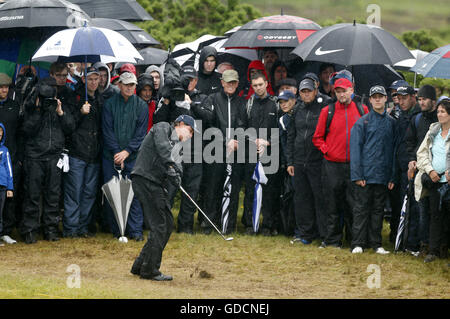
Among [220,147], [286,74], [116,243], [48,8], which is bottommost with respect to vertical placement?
[116,243]

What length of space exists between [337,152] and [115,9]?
6.13m

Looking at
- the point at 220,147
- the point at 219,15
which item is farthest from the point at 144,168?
the point at 219,15

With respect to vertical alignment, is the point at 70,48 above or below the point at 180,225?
above

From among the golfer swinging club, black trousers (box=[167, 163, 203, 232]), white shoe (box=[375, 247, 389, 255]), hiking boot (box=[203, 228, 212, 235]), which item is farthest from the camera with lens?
white shoe (box=[375, 247, 389, 255])

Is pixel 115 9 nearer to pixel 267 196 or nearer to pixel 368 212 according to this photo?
pixel 267 196

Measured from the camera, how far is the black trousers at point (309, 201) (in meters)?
11.6

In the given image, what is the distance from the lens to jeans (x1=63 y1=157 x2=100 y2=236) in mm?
11758

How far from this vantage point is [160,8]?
69.0 feet

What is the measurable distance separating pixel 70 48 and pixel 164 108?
6.39ft

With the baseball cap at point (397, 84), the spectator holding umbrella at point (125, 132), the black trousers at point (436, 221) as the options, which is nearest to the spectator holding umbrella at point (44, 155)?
the spectator holding umbrella at point (125, 132)

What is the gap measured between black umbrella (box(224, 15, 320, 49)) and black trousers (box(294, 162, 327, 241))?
221 centimetres

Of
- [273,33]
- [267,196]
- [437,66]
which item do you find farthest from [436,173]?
[273,33]
